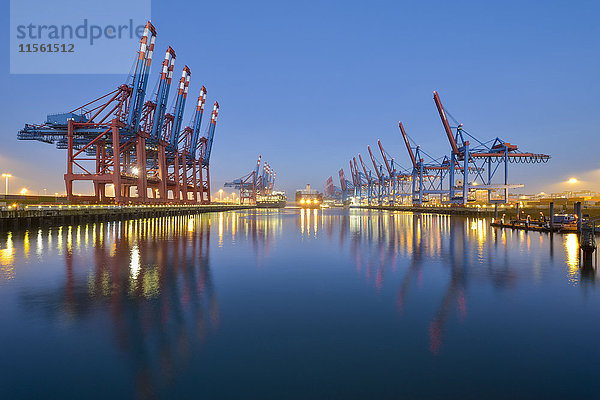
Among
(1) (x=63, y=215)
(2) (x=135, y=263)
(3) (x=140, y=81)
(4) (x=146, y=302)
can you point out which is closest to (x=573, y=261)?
(4) (x=146, y=302)

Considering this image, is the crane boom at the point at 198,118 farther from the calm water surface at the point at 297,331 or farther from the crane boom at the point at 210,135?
the calm water surface at the point at 297,331

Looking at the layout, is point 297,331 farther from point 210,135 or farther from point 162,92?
point 210,135

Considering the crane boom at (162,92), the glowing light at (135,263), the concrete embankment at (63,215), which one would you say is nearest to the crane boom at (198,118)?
the crane boom at (162,92)

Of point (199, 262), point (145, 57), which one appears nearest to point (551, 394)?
point (199, 262)

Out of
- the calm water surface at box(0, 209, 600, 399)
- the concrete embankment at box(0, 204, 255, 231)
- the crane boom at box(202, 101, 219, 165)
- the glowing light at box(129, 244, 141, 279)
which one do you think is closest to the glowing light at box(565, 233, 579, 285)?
the calm water surface at box(0, 209, 600, 399)

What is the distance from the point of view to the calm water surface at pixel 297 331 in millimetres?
5090

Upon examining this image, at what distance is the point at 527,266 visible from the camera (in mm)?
14797

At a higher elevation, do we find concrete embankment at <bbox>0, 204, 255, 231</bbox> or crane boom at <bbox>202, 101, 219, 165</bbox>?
crane boom at <bbox>202, 101, 219, 165</bbox>

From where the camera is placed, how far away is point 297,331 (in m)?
7.26

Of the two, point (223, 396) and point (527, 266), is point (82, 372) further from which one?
point (527, 266)

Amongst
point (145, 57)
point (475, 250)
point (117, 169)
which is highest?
point (145, 57)

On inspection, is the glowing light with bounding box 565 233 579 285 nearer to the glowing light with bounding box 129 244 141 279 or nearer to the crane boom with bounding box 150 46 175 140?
the glowing light with bounding box 129 244 141 279

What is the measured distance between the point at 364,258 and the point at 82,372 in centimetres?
1330

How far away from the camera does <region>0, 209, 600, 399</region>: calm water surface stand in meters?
5.09
